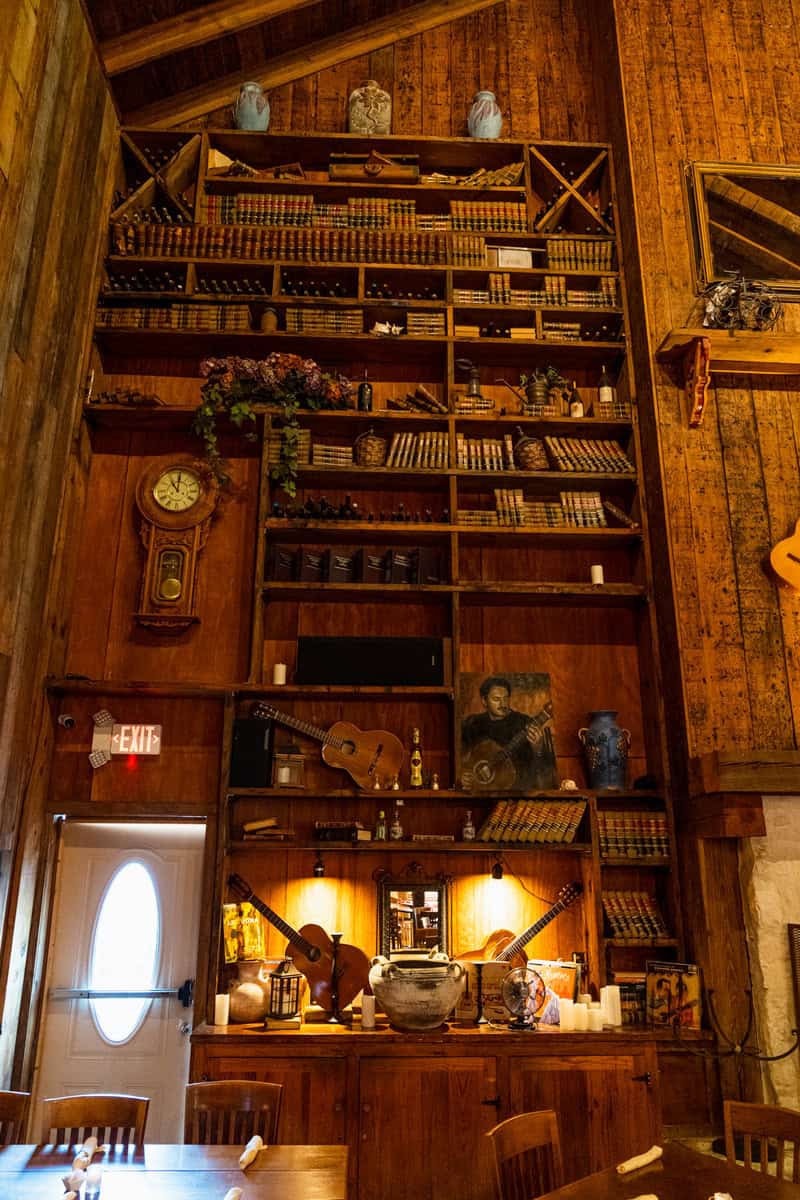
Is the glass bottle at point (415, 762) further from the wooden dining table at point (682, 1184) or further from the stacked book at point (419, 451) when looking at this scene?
the wooden dining table at point (682, 1184)

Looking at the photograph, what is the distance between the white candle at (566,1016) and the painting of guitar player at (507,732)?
97cm

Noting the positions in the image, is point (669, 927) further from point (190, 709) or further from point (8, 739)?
point (8, 739)

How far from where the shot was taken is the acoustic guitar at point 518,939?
4090 millimetres

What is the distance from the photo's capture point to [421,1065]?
352 cm

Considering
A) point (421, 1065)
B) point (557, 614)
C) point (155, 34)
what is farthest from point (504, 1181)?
point (155, 34)

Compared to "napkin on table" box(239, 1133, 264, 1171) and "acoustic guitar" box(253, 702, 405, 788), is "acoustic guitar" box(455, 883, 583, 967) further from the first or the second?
"napkin on table" box(239, 1133, 264, 1171)

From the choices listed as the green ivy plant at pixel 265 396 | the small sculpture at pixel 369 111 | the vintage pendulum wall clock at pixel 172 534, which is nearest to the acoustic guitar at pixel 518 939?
the vintage pendulum wall clock at pixel 172 534

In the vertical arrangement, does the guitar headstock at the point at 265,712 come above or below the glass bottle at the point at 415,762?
above

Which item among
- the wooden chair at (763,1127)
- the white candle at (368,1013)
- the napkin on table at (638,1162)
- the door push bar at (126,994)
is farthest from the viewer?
the door push bar at (126,994)

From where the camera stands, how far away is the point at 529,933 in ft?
13.4

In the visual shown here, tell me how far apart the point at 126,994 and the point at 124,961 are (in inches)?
5.7

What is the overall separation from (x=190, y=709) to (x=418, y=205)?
3451 millimetres

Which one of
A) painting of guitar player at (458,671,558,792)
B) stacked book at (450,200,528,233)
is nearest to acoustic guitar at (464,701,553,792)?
painting of guitar player at (458,671,558,792)

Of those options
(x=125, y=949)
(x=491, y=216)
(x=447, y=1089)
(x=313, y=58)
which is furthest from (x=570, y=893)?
(x=313, y=58)
